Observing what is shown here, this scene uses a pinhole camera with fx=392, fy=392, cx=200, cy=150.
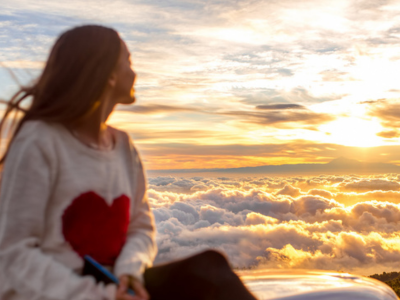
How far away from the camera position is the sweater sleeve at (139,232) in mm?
2094

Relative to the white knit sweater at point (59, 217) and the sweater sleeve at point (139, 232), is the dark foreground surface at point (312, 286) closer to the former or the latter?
the sweater sleeve at point (139, 232)

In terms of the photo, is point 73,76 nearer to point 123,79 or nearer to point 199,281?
point 123,79

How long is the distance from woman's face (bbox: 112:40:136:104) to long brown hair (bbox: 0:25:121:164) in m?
0.06

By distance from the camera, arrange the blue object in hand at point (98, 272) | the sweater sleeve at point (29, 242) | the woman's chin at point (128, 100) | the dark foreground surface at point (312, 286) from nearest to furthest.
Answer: the sweater sleeve at point (29, 242) → the blue object in hand at point (98, 272) → the woman's chin at point (128, 100) → the dark foreground surface at point (312, 286)

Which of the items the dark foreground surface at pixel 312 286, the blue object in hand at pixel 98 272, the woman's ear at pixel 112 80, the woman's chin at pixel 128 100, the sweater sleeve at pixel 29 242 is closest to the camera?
the sweater sleeve at pixel 29 242

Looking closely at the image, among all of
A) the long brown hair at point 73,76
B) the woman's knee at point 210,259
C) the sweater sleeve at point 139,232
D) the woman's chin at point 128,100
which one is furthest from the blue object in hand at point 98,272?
the woman's chin at point 128,100

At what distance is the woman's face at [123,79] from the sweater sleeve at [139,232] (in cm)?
38

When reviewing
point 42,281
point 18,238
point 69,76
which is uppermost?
point 69,76

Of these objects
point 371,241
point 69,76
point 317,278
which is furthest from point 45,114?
point 371,241

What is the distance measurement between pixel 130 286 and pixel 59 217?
50 centimetres

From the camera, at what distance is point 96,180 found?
2.02m

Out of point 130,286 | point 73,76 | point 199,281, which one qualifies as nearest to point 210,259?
point 199,281

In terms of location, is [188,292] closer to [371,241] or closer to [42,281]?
[42,281]

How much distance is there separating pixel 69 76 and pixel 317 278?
2676 millimetres
